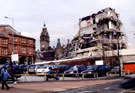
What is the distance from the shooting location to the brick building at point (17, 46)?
6104 centimetres

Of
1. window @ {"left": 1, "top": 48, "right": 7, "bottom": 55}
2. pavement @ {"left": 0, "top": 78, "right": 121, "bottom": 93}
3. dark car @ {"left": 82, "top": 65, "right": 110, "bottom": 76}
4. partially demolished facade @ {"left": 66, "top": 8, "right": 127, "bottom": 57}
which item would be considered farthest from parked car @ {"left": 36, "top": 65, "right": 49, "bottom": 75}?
partially demolished facade @ {"left": 66, "top": 8, "right": 127, "bottom": 57}

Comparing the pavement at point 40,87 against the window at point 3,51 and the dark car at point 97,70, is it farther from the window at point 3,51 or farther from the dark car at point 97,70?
the window at point 3,51

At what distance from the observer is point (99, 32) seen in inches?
3196

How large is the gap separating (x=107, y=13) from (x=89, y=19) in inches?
412

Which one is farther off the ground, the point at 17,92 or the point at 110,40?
the point at 110,40

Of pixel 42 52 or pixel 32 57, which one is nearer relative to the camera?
pixel 32 57

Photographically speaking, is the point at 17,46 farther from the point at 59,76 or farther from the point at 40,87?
the point at 40,87

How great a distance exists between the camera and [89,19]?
88.9 m

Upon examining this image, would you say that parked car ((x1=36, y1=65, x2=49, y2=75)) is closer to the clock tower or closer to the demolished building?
the demolished building

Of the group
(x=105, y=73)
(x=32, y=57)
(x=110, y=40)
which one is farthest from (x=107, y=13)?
(x=105, y=73)

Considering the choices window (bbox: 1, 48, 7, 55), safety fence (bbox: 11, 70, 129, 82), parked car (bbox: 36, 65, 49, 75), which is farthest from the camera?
window (bbox: 1, 48, 7, 55)

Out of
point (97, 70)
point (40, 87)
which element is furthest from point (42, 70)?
point (40, 87)

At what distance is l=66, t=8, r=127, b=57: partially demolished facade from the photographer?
75356mm

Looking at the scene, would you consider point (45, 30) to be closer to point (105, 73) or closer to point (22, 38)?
point (22, 38)
